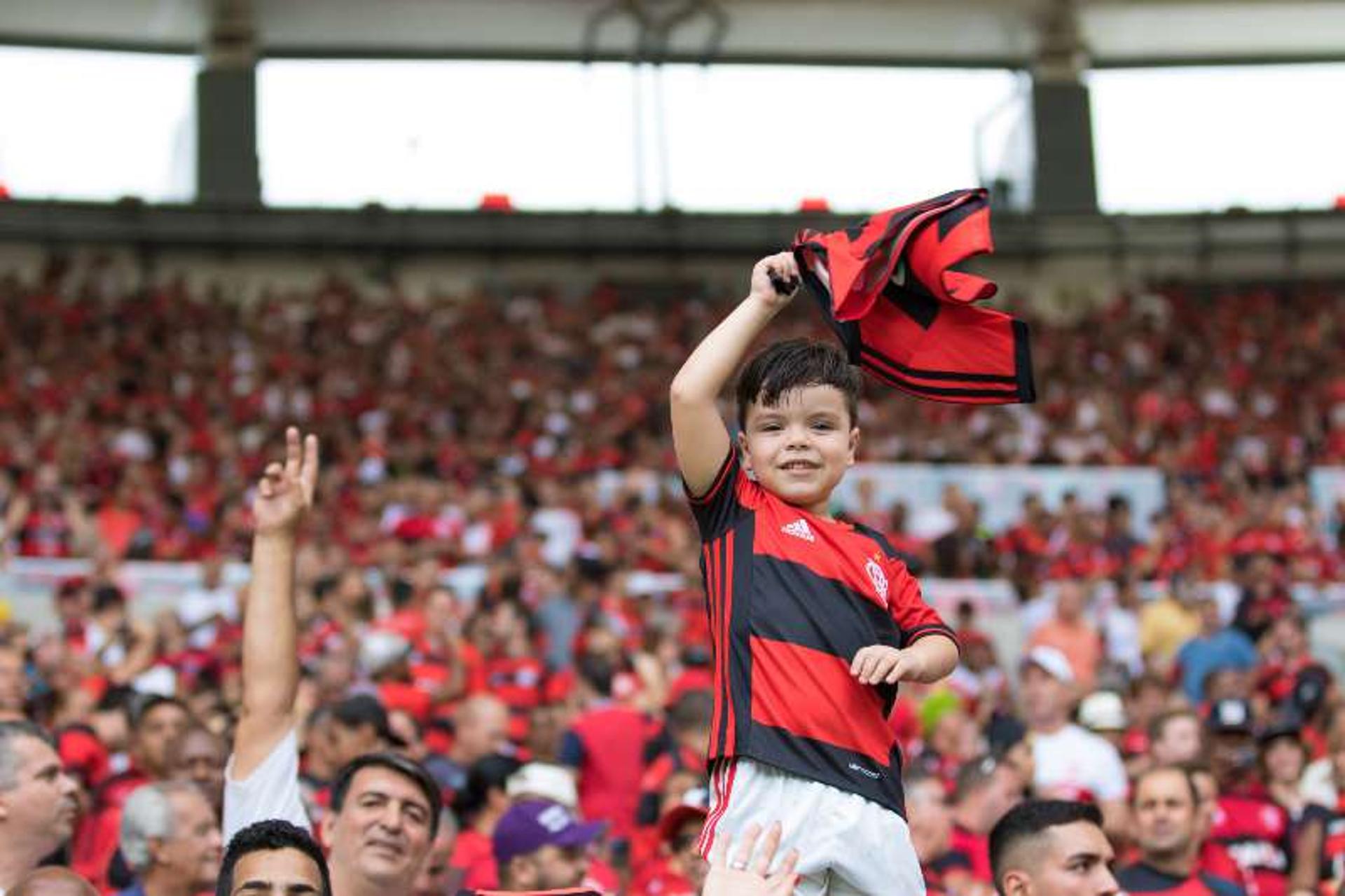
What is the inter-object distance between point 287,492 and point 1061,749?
4513 mm

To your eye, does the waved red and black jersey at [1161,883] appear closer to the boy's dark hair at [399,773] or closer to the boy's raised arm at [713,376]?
the boy's dark hair at [399,773]

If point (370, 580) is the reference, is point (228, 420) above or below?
above

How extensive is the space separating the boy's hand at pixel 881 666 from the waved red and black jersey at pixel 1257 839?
416 cm

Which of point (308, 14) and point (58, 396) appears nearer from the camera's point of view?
point (58, 396)

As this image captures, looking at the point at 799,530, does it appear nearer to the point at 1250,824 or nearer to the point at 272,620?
the point at 272,620

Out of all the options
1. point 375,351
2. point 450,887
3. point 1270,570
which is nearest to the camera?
point 450,887

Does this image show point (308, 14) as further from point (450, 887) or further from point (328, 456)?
point (450, 887)

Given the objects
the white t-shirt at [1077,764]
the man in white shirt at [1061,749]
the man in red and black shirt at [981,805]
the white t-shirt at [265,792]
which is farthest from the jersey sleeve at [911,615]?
the white t-shirt at [1077,764]

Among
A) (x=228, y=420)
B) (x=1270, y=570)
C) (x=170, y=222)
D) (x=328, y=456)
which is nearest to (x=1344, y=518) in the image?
(x=1270, y=570)

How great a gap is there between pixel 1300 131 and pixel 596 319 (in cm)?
937

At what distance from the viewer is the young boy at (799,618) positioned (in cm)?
369

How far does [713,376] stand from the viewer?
3.81m

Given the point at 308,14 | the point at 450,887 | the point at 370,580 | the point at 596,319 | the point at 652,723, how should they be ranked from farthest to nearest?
the point at 308,14
the point at 596,319
the point at 370,580
the point at 652,723
the point at 450,887

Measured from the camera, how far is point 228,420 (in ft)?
60.6
